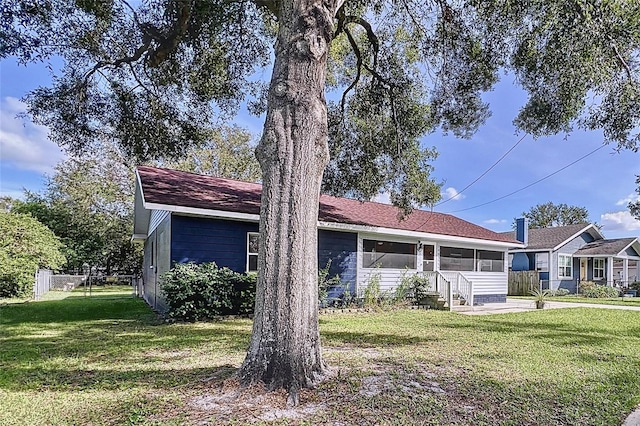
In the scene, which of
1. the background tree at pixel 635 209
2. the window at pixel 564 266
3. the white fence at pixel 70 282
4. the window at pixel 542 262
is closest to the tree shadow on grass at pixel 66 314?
the white fence at pixel 70 282

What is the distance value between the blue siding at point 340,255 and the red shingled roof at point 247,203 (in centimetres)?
56

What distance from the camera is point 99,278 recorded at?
27.0m

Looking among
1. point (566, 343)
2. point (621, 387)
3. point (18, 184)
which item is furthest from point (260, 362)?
point (18, 184)

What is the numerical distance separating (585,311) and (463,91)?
8.44 metres

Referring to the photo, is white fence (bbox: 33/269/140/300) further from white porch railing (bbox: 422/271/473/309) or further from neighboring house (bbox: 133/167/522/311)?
white porch railing (bbox: 422/271/473/309)

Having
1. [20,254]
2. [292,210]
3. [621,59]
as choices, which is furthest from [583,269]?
[20,254]

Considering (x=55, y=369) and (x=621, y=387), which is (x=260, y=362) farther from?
(x=621, y=387)

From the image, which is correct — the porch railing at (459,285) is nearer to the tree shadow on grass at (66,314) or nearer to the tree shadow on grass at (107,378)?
the tree shadow on grass at (66,314)

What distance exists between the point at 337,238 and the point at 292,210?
28.5 ft

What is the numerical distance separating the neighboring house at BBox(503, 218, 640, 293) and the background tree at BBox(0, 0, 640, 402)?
15.4m

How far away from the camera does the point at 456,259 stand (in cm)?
1634

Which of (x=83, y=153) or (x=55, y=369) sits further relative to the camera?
(x=83, y=153)

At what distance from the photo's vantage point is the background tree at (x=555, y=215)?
53000 mm

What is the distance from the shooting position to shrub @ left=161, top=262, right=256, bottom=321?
9.47 m
